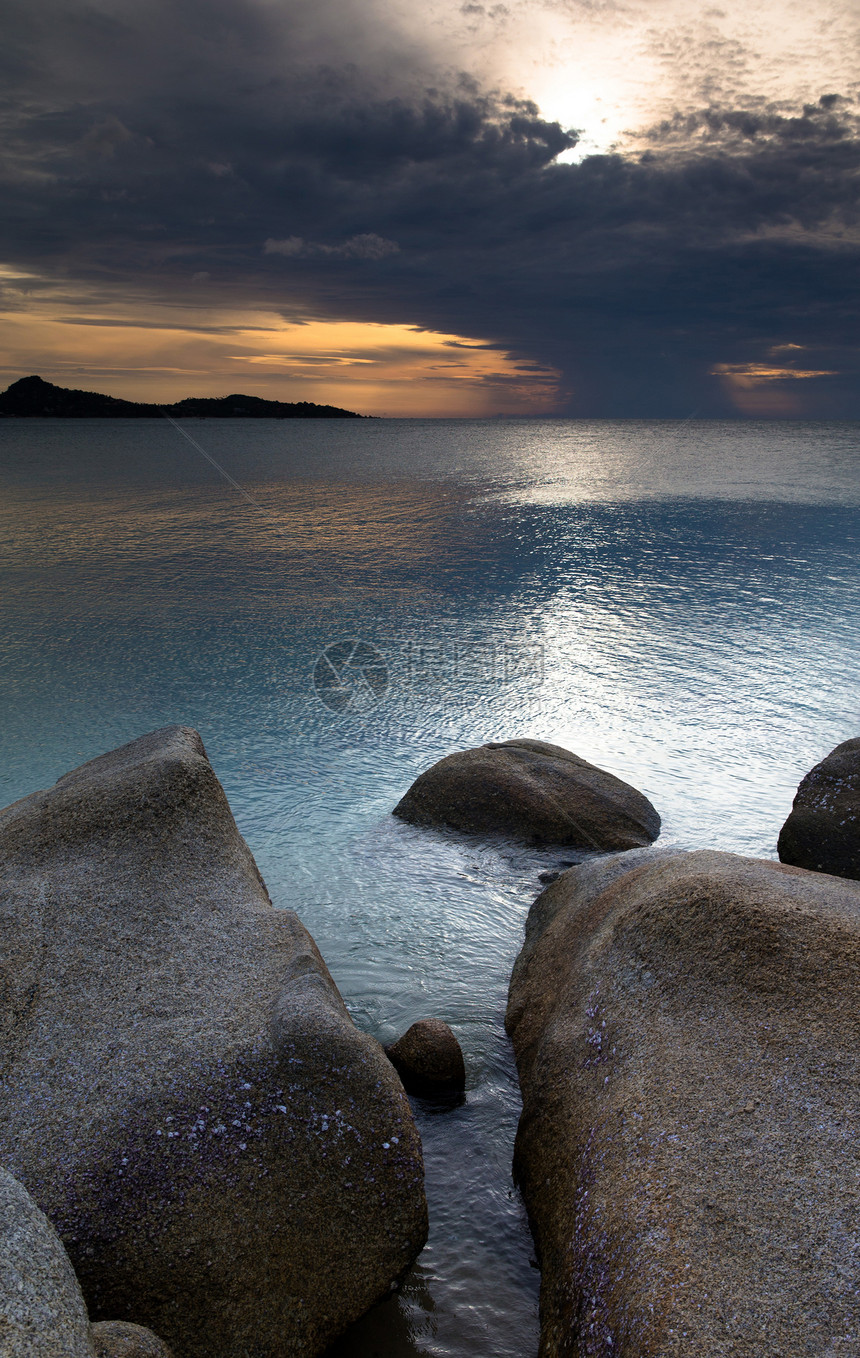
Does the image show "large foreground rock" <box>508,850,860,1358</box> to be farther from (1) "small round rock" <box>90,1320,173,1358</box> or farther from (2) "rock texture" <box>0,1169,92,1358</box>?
(2) "rock texture" <box>0,1169,92,1358</box>

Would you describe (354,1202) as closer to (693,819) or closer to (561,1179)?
(561,1179)

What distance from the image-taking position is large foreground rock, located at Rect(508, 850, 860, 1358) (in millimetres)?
2859

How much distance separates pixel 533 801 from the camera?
9.11m

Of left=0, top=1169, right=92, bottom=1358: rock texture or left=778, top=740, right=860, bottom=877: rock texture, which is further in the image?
left=778, top=740, right=860, bottom=877: rock texture

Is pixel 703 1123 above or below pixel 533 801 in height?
above

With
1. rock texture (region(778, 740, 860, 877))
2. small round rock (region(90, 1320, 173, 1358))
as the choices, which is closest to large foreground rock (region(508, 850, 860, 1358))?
small round rock (region(90, 1320, 173, 1358))

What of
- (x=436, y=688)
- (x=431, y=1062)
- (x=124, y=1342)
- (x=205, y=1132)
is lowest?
(x=431, y=1062)

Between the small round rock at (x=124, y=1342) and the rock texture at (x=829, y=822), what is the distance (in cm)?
554

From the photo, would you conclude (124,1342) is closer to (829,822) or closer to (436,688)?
(829,822)

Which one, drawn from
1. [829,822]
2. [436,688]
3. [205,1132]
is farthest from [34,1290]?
[436,688]

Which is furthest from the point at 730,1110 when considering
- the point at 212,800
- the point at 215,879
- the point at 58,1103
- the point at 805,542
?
the point at 805,542

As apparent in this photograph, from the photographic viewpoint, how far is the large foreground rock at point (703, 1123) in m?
2.86

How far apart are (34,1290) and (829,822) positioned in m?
6.46

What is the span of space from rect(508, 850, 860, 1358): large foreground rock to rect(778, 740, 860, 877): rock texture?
1.97 m
